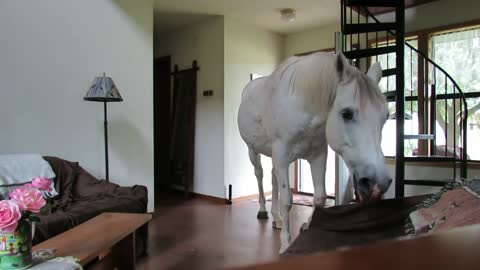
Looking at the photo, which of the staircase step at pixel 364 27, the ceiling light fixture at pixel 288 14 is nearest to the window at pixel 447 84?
the staircase step at pixel 364 27

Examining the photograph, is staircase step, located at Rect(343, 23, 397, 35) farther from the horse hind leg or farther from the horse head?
the horse head

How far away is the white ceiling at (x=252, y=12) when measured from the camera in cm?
431

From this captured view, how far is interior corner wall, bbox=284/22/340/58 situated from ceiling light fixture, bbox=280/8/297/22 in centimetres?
79

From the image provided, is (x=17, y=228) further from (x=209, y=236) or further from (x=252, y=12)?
(x=252, y=12)

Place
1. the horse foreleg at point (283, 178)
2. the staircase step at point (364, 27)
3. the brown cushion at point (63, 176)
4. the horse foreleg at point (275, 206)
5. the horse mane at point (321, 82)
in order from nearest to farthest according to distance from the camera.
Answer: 1. the horse mane at point (321, 82)
2. the horse foreleg at point (283, 178)
3. the brown cushion at point (63, 176)
4. the horse foreleg at point (275, 206)
5. the staircase step at point (364, 27)

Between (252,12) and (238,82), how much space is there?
107cm

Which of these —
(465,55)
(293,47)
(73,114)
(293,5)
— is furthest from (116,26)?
(465,55)

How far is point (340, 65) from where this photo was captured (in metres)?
1.49

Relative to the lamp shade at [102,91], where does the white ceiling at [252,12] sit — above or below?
above

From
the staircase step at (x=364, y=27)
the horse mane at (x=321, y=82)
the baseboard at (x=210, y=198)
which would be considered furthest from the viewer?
the baseboard at (x=210, y=198)

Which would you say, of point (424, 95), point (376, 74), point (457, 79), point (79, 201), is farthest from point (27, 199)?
point (457, 79)

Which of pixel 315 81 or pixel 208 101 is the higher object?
pixel 208 101

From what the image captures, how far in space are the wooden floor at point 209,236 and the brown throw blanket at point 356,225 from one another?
0.68 m

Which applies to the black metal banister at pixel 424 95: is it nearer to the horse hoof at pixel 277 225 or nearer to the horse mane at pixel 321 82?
the horse hoof at pixel 277 225
